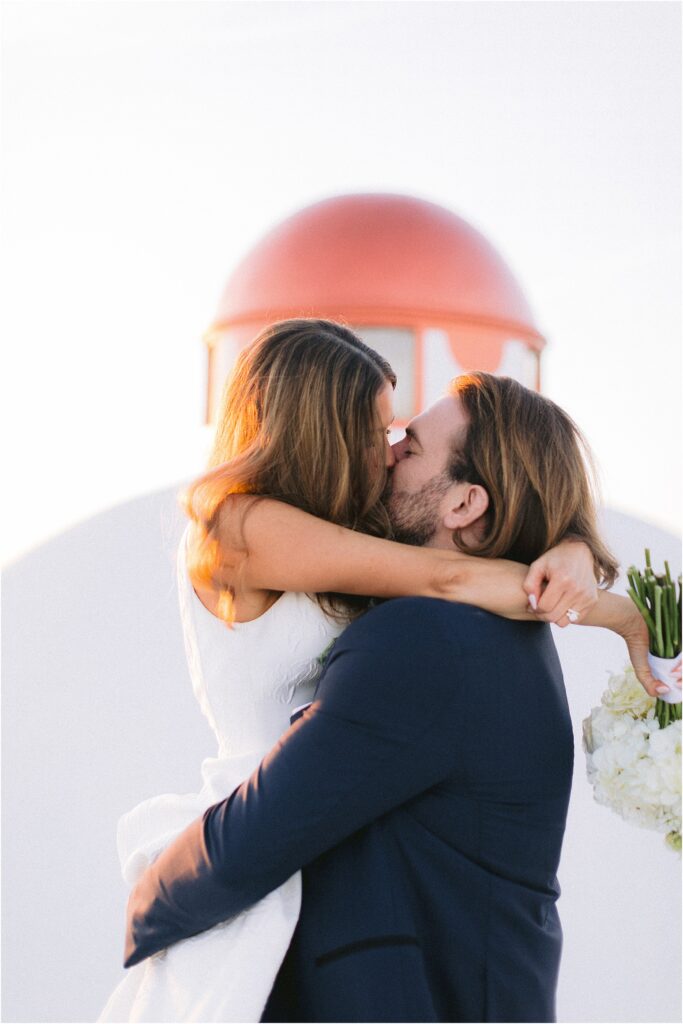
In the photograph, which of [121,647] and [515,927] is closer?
[515,927]

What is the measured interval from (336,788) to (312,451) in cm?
Answer: 63

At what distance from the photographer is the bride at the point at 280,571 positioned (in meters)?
1.70

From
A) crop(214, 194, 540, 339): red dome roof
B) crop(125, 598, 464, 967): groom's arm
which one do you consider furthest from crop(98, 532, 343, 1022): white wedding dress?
crop(214, 194, 540, 339): red dome roof

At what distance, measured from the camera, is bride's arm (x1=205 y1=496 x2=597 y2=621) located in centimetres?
172

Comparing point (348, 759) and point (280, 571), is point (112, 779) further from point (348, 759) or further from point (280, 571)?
point (348, 759)

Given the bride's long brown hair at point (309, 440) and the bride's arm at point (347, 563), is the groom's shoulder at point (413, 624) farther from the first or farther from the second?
the bride's long brown hair at point (309, 440)

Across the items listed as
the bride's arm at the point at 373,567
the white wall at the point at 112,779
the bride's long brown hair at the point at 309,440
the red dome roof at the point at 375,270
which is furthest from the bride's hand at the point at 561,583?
the red dome roof at the point at 375,270

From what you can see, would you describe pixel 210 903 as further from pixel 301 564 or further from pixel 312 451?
pixel 312 451

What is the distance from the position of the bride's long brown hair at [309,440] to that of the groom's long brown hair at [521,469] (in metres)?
0.17

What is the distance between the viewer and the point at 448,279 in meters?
5.43

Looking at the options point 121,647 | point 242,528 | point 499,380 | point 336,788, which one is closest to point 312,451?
point 242,528

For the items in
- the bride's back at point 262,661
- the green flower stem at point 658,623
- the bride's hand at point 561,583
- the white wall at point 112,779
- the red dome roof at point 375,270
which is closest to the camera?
the bride's hand at point 561,583

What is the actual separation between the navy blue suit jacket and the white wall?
2.85 m

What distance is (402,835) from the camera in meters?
1.57
